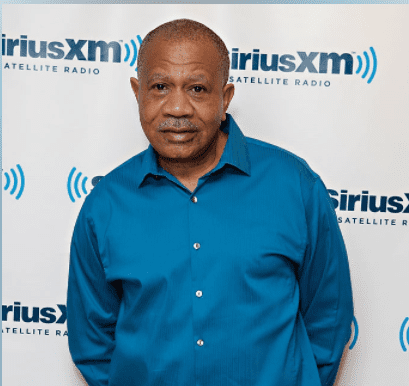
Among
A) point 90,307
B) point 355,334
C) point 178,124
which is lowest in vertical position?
point 355,334

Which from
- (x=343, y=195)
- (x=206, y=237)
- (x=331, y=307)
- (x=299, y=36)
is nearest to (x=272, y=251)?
(x=206, y=237)

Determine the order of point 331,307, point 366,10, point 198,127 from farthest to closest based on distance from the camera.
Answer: point 366,10, point 331,307, point 198,127

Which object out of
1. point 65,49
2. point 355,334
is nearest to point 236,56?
point 65,49

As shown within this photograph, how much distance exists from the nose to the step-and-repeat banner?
465mm

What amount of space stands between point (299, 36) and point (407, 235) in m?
0.72

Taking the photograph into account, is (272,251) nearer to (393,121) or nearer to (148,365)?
(148,365)

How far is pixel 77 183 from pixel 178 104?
26.1 inches

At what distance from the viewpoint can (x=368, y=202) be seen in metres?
1.69

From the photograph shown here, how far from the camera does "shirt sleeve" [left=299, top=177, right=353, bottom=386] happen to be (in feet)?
4.40

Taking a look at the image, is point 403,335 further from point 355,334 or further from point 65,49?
point 65,49

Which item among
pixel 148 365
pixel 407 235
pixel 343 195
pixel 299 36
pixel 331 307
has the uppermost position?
pixel 299 36

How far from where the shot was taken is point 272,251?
127 centimetres

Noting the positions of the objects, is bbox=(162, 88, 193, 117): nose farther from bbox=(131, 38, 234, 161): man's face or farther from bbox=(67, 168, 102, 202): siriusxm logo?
bbox=(67, 168, 102, 202): siriusxm logo

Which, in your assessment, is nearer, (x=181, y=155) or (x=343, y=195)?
(x=181, y=155)
